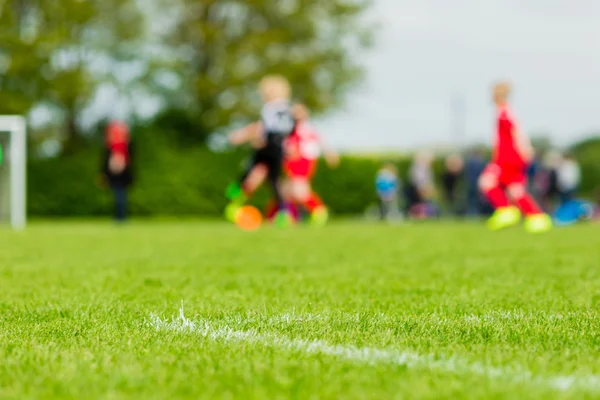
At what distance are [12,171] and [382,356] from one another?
14.5m

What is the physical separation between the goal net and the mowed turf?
29.1 feet

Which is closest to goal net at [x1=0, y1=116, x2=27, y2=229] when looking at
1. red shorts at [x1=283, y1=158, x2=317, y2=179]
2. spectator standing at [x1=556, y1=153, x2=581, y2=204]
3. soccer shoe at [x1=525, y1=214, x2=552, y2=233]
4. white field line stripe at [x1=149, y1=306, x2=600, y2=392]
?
red shorts at [x1=283, y1=158, x2=317, y2=179]

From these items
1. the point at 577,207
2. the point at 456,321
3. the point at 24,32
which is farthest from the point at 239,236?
the point at 24,32

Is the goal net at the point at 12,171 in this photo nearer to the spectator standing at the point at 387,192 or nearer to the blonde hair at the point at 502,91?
the blonde hair at the point at 502,91

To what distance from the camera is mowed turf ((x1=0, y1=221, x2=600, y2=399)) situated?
8.55 feet

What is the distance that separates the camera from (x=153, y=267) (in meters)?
7.14

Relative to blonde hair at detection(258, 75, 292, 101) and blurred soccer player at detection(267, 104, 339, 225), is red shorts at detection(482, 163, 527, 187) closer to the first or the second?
blurred soccer player at detection(267, 104, 339, 225)

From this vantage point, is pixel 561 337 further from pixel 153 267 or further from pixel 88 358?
pixel 153 267

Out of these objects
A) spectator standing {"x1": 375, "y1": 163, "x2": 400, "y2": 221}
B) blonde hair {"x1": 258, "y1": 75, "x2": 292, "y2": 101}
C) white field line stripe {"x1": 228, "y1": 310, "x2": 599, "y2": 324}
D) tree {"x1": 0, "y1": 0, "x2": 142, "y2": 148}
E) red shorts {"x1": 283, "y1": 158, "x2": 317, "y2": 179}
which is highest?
tree {"x1": 0, "y1": 0, "x2": 142, "y2": 148}

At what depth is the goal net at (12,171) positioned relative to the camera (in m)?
16.4

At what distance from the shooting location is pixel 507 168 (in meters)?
13.1

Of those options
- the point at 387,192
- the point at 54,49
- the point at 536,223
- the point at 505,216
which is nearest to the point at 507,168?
the point at 505,216

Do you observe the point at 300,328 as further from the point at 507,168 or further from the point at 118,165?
the point at 118,165

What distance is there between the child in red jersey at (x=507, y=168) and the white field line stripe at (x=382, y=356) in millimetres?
9710
